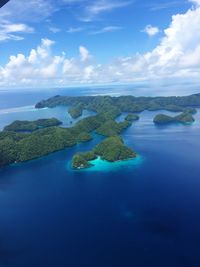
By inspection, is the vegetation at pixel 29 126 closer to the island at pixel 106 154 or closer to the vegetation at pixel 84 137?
the vegetation at pixel 84 137

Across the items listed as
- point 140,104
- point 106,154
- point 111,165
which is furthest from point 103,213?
point 140,104

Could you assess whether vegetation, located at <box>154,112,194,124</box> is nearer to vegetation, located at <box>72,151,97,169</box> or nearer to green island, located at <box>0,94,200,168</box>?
green island, located at <box>0,94,200,168</box>

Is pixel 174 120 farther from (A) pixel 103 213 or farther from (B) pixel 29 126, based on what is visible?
(A) pixel 103 213

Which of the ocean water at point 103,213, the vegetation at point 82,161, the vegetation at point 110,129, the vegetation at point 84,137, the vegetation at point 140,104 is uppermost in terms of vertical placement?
the vegetation at point 140,104

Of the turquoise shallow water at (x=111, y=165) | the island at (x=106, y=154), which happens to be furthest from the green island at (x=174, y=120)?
the turquoise shallow water at (x=111, y=165)

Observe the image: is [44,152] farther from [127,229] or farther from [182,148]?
[127,229]

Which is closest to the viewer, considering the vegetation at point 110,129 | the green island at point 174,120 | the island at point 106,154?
the island at point 106,154

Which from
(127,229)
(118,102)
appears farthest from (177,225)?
(118,102)

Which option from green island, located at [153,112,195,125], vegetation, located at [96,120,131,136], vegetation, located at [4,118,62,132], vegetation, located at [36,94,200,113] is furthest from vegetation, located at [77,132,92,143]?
vegetation, located at [36,94,200,113]

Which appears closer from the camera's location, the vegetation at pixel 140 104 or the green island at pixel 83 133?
the green island at pixel 83 133
